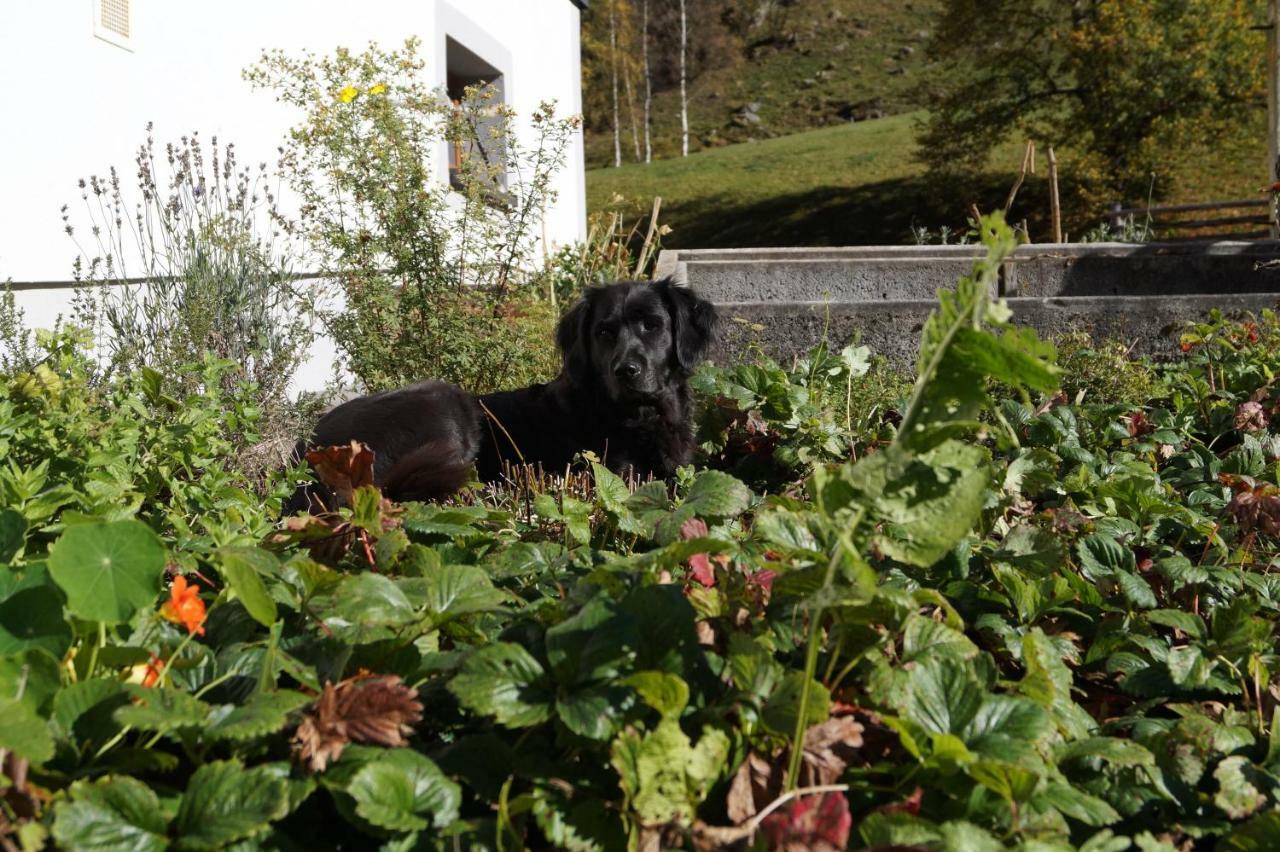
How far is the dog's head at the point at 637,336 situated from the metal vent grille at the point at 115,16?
10.5 ft

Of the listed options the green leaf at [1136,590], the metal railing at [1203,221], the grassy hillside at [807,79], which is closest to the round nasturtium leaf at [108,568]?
the green leaf at [1136,590]

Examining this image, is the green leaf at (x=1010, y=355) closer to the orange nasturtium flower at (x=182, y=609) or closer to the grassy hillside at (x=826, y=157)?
the orange nasturtium flower at (x=182, y=609)

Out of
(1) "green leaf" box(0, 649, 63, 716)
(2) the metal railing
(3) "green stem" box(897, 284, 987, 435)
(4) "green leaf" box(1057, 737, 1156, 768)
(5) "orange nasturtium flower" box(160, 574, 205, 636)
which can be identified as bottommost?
(4) "green leaf" box(1057, 737, 1156, 768)

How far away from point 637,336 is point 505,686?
2.98 meters

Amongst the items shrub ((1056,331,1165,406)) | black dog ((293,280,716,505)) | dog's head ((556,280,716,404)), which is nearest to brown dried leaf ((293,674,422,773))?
black dog ((293,280,716,505))

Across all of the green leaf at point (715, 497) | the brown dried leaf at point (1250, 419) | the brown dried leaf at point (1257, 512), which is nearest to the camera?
the green leaf at point (715, 497)

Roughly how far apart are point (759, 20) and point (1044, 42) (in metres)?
30.7

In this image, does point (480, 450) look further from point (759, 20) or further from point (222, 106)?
point (759, 20)

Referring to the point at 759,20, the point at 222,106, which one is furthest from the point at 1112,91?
the point at 759,20

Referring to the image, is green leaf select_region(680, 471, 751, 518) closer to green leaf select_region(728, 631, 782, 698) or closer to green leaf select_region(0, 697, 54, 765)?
green leaf select_region(728, 631, 782, 698)

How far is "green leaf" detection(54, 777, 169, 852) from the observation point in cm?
99

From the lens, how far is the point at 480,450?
4090 mm

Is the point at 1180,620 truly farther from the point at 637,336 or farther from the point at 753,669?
A: the point at 637,336

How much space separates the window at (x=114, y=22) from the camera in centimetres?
541
